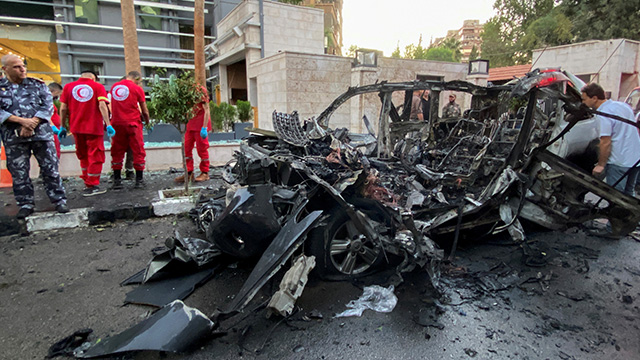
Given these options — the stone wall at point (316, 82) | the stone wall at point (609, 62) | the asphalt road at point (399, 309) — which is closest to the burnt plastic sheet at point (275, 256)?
the asphalt road at point (399, 309)

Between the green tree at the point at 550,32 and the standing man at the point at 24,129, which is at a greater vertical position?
the green tree at the point at 550,32

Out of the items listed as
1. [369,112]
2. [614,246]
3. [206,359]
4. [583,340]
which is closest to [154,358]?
[206,359]

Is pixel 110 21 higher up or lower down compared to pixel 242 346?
higher up

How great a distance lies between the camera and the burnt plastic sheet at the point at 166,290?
9.52ft

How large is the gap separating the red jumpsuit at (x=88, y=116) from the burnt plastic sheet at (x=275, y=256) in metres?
4.56

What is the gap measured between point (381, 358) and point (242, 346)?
949 millimetres

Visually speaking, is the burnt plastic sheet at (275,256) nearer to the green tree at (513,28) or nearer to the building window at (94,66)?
the building window at (94,66)

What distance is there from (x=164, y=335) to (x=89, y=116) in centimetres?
477

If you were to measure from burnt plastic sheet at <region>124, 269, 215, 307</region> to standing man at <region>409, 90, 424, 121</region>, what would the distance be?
3.49m

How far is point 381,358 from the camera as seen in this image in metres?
2.28

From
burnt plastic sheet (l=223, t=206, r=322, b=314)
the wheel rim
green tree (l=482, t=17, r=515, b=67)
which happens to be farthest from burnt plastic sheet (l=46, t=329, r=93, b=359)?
green tree (l=482, t=17, r=515, b=67)

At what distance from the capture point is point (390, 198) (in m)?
3.18

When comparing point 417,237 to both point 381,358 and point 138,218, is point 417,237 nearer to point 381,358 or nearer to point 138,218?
point 381,358

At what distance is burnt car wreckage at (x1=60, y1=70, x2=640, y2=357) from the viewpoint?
2822 millimetres
